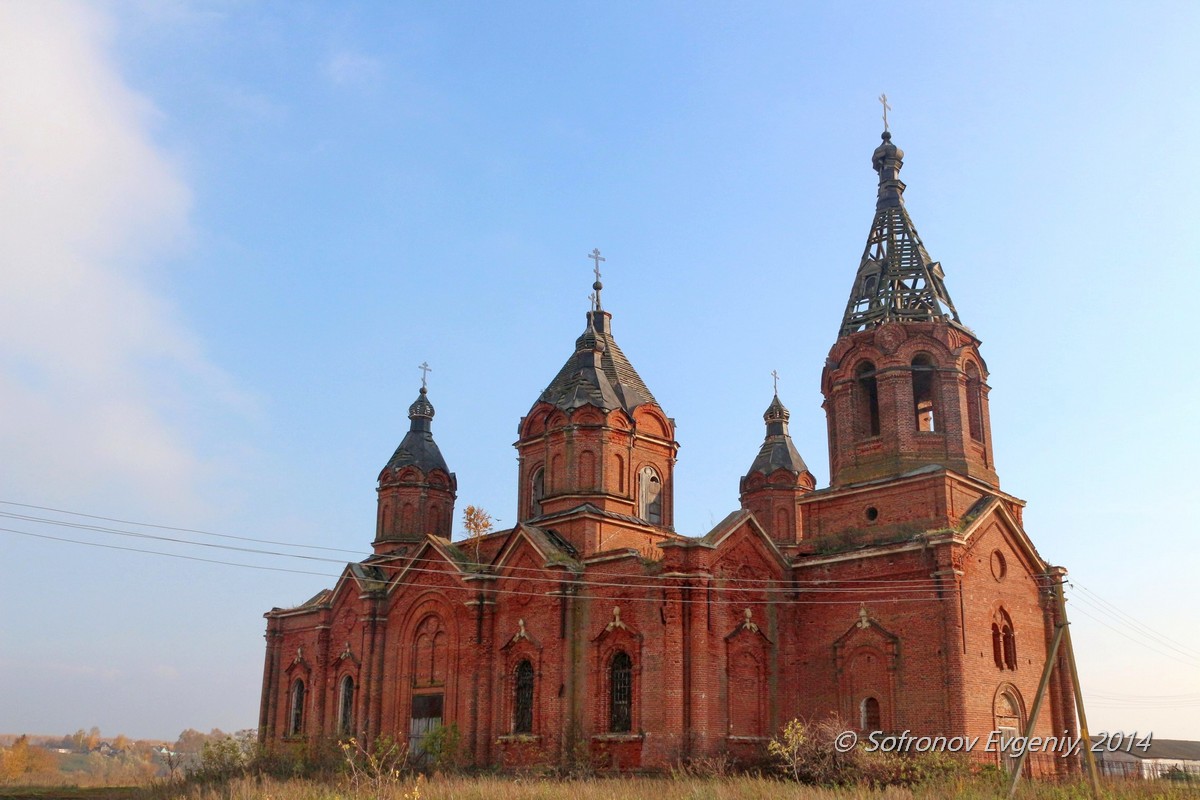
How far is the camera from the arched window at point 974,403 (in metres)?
25.9

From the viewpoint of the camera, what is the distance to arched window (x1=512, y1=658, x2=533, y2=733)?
1053 inches

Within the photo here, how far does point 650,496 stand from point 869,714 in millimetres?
9398

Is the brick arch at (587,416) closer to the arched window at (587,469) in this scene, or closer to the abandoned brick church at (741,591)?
the abandoned brick church at (741,591)

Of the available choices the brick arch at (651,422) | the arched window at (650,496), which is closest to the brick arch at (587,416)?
the brick arch at (651,422)

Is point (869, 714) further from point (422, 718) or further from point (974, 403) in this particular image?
point (422, 718)

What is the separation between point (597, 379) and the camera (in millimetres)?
30344

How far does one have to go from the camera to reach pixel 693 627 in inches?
927

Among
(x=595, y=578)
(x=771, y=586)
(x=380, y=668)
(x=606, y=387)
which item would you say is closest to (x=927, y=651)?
(x=771, y=586)

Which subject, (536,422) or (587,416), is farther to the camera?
(536,422)

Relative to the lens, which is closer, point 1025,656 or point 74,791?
point 1025,656

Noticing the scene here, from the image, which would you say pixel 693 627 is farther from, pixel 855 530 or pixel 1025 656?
pixel 1025 656

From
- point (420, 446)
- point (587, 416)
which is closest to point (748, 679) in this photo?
point (587, 416)

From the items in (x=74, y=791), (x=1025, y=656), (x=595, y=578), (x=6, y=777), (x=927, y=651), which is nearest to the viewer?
(x=927, y=651)

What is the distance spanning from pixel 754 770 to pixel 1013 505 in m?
9.34
